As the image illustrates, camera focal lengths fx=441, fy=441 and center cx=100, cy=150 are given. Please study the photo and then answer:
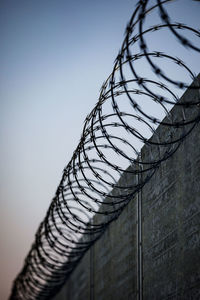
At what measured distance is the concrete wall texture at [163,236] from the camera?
20.5ft

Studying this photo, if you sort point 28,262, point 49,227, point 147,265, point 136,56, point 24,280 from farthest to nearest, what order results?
point 24,280, point 28,262, point 49,227, point 147,265, point 136,56

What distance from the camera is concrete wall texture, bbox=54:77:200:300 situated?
6.25 m

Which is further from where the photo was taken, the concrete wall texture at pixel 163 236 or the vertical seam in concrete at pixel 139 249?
the vertical seam in concrete at pixel 139 249

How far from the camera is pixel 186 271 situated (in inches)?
246

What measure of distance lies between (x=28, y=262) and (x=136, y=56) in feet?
28.6

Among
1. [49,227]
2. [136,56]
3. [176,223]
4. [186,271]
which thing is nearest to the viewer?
[136,56]

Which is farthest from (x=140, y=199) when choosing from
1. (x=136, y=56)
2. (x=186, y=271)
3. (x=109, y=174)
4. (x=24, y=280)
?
(x=24, y=280)

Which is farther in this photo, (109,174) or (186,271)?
(109,174)

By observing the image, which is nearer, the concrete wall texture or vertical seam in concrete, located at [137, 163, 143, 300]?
the concrete wall texture

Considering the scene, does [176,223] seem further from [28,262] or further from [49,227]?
[28,262]

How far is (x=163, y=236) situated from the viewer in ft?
24.1

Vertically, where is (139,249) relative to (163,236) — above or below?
above

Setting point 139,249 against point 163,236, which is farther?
point 139,249

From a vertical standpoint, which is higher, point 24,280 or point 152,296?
point 24,280
